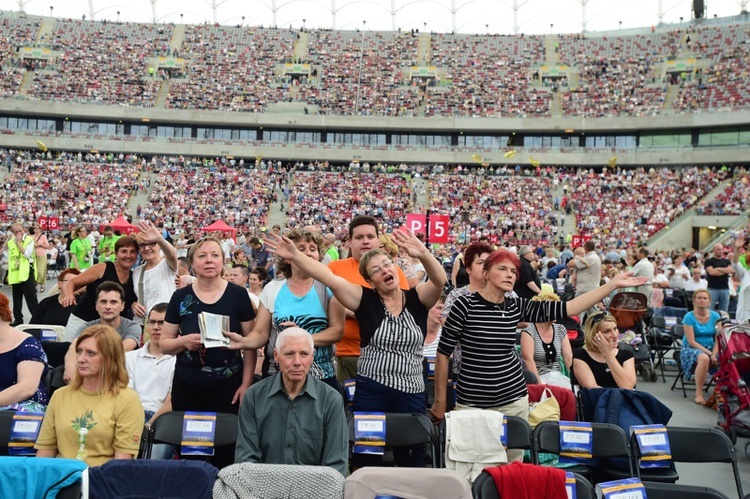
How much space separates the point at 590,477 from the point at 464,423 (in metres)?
1.11

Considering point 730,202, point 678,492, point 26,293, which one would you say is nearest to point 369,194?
point 730,202

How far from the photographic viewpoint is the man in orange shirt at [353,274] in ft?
15.8

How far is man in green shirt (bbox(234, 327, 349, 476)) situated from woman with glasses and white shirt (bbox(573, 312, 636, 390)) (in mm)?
2483

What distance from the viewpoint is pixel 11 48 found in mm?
54469

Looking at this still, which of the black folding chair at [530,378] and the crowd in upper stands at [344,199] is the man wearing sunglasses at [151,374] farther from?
the crowd in upper stands at [344,199]

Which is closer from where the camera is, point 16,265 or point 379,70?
point 16,265

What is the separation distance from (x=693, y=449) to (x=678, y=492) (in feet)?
3.19

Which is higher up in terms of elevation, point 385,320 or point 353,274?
point 353,274

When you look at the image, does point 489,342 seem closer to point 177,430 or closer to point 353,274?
point 353,274

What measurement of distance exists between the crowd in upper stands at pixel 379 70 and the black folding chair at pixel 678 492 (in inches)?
1884

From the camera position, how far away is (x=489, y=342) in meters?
4.28

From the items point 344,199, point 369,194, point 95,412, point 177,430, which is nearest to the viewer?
point 95,412

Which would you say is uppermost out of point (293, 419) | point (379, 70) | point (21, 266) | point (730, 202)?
point (379, 70)

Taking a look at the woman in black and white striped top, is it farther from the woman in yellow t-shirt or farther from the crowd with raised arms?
the woman in yellow t-shirt
